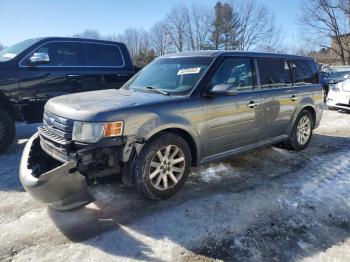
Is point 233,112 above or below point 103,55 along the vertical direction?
below

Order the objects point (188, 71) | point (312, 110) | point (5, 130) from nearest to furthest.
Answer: point (188, 71) → point (5, 130) → point (312, 110)

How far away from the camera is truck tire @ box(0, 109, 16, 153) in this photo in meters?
5.79

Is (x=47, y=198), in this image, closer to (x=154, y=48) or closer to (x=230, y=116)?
(x=230, y=116)

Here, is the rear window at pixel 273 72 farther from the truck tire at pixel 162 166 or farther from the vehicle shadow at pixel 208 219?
the truck tire at pixel 162 166

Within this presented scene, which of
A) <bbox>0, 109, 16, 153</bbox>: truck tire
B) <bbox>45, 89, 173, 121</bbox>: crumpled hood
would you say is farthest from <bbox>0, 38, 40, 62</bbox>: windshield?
<bbox>45, 89, 173, 121</bbox>: crumpled hood

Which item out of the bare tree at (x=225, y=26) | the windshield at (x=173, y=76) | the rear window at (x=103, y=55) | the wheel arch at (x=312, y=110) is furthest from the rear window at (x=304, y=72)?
the bare tree at (x=225, y=26)

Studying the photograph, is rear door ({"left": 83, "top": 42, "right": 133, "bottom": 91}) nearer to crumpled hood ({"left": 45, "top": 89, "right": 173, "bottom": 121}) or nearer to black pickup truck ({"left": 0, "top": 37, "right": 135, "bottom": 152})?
black pickup truck ({"left": 0, "top": 37, "right": 135, "bottom": 152})

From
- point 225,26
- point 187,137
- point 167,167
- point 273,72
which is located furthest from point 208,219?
point 225,26

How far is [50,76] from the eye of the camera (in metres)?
6.41

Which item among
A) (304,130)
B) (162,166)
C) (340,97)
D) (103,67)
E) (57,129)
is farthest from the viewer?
(340,97)

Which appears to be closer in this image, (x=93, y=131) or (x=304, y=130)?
(x=93, y=131)

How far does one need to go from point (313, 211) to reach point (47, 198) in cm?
283

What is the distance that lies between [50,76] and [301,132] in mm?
4832

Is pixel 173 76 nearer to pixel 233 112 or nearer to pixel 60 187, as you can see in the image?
pixel 233 112
